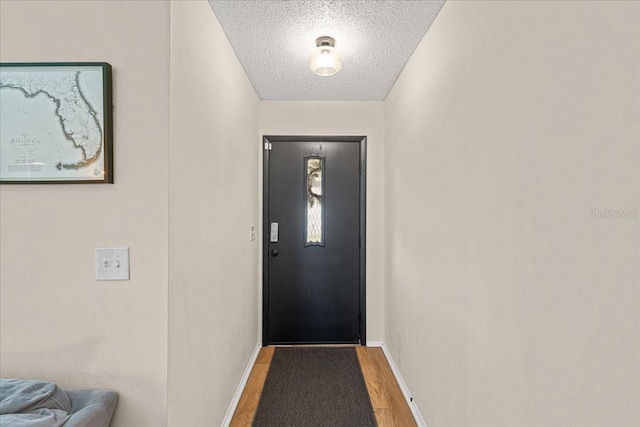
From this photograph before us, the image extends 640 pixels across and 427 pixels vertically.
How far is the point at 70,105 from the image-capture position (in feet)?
4.36

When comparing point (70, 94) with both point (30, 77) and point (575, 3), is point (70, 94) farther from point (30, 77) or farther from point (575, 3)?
point (575, 3)

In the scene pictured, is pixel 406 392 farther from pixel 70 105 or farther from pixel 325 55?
pixel 70 105

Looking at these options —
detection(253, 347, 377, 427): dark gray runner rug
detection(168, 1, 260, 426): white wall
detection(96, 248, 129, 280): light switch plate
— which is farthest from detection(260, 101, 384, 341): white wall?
detection(96, 248, 129, 280): light switch plate

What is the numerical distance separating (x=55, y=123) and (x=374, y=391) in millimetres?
2483

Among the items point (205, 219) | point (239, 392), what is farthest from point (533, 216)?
point (239, 392)

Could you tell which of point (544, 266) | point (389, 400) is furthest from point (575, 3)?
point (389, 400)

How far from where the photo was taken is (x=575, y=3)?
3.00 feet

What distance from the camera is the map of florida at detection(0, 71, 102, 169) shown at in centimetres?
133

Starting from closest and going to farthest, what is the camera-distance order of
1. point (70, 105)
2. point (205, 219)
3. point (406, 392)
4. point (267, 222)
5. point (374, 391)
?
point (70, 105)
point (205, 219)
point (406, 392)
point (374, 391)
point (267, 222)

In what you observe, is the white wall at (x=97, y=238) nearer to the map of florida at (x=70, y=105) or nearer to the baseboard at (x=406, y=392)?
the map of florida at (x=70, y=105)

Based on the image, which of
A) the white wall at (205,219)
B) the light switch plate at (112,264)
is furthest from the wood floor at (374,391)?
the light switch plate at (112,264)

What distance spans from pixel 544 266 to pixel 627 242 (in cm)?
26

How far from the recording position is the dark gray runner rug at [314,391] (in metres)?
2.21

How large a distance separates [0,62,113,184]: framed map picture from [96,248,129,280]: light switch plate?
0.27 meters
